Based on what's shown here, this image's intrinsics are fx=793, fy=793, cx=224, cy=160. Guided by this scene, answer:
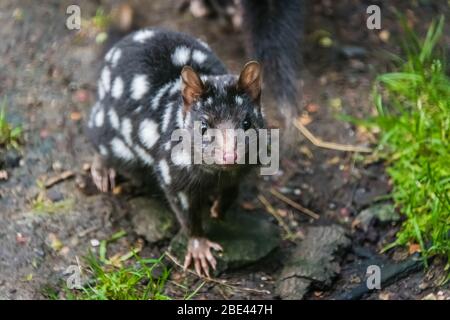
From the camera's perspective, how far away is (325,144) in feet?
19.3

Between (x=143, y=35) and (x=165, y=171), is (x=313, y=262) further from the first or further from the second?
(x=143, y=35)

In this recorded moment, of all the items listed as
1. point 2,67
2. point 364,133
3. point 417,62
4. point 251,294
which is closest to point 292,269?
point 251,294

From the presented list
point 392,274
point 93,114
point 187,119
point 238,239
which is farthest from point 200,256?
point 93,114

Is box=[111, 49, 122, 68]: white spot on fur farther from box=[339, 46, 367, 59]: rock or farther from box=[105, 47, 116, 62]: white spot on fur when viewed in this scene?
box=[339, 46, 367, 59]: rock

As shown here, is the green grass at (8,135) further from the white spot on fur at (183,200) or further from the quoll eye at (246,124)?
the quoll eye at (246,124)

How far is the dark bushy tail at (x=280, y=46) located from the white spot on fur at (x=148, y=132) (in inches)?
38.4

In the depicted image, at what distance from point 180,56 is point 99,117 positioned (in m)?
0.73

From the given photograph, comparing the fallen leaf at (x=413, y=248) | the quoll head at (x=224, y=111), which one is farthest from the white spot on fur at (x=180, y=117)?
the fallen leaf at (x=413, y=248)

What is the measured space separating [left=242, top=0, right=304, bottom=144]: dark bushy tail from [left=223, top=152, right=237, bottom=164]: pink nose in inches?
52.0

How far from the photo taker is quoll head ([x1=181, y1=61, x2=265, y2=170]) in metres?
4.18

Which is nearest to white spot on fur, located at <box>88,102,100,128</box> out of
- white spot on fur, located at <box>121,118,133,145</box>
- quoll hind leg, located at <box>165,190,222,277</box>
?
white spot on fur, located at <box>121,118,133,145</box>

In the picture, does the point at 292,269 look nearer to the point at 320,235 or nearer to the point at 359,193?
the point at 320,235

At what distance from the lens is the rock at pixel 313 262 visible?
188 inches

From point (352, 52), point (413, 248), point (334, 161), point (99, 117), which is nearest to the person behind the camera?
point (413, 248)
